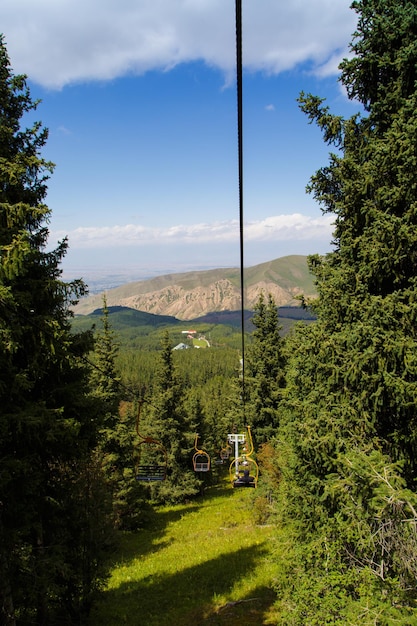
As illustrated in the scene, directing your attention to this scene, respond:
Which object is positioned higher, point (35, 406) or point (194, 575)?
point (35, 406)

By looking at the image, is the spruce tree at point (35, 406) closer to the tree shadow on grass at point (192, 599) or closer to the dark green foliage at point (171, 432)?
the tree shadow on grass at point (192, 599)

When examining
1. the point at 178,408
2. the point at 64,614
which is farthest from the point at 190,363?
the point at 64,614

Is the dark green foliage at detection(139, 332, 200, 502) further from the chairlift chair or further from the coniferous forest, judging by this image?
the coniferous forest

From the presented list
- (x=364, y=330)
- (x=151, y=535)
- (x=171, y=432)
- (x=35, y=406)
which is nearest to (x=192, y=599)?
(x=151, y=535)

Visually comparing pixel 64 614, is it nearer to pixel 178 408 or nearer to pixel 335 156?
pixel 335 156

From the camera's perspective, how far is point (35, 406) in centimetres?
854

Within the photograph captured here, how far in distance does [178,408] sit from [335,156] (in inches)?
1091

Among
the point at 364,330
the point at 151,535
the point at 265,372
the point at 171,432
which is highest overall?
the point at 364,330

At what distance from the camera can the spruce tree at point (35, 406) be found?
798 cm

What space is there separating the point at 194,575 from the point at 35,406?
14.1m

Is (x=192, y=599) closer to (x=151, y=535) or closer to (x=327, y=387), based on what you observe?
(x=151, y=535)

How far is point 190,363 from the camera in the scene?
165500 millimetres

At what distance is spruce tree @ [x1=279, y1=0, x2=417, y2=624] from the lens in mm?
7191

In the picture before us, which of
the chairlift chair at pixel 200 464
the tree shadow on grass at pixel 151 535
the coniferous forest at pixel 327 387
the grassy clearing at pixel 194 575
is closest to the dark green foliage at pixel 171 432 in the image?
the tree shadow on grass at pixel 151 535
